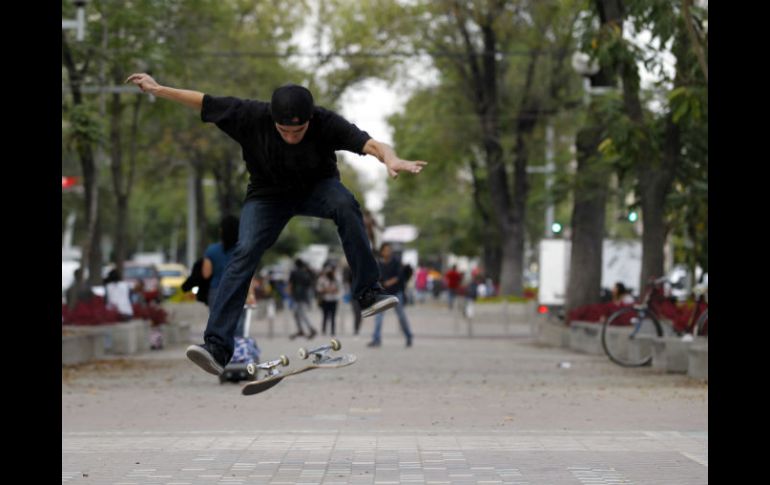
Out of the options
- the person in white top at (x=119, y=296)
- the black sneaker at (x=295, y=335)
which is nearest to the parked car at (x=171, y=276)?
the black sneaker at (x=295, y=335)

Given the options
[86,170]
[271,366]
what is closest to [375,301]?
[271,366]

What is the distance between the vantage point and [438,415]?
12.8 metres

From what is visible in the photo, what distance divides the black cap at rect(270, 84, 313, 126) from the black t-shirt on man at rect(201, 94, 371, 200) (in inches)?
10.8

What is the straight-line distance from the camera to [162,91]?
8.62 meters

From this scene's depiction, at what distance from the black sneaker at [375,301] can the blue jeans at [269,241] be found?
0.05 metres

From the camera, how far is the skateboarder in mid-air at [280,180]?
860cm

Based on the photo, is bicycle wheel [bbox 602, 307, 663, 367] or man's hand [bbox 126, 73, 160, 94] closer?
man's hand [bbox 126, 73, 160, 94]

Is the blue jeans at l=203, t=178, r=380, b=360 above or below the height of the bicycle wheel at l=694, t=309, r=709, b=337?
above

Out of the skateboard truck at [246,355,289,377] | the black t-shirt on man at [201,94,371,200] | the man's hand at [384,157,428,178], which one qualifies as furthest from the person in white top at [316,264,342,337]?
the man's hand at [384,157,428,178]

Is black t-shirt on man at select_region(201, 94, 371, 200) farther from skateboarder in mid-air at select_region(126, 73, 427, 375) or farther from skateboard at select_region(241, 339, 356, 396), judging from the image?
skateboard at select_region(241, 339, 356, 396)

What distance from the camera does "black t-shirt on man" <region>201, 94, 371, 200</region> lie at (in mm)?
8680

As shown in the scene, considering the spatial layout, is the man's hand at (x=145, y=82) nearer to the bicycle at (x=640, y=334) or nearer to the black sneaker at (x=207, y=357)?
the black sneaker at (x=207, y=357)
